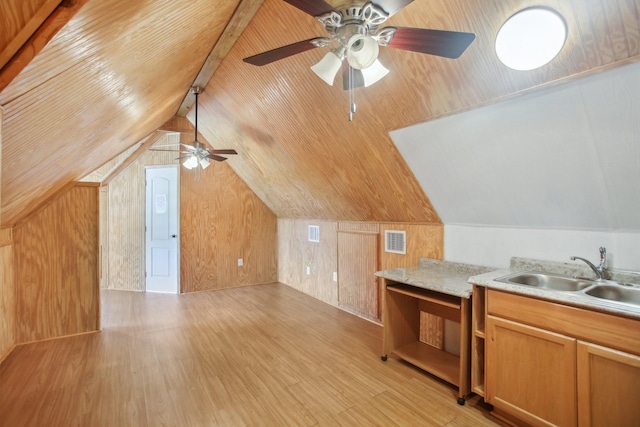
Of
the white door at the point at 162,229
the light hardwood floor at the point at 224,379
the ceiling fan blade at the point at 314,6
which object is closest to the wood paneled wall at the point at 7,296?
the light hardwood floor at the point at 224,379

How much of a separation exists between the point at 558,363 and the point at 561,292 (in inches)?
15.3

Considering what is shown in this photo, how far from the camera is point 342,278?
4.16 metres

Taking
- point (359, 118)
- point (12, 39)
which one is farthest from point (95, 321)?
point (359, 118)

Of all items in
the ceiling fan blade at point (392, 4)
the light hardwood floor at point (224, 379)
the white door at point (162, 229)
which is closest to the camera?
the ceiling fan blade at point (392, 4)

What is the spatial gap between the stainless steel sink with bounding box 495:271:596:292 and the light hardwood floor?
3.01 feet

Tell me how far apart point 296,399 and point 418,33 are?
2.36m

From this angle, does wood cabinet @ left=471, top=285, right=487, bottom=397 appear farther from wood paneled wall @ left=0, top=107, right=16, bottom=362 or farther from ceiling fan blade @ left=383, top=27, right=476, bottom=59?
wood paneled wall @ left=0, top=107, right=16, bottom=362

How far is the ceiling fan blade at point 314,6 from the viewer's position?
44.9 inches

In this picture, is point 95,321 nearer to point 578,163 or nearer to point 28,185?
point 28,185

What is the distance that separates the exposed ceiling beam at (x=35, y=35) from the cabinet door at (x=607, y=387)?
264cm

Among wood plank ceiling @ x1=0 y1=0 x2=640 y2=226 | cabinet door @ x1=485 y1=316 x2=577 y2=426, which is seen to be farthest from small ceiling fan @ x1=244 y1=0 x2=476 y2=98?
cabinet door @ x1=485 y1=316 x2=577 y2=426

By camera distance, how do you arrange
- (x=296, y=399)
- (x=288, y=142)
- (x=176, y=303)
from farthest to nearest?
(x=176, y=303) < (x=288, y=142) < (x=296, y=399)

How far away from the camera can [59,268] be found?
3.28 meters

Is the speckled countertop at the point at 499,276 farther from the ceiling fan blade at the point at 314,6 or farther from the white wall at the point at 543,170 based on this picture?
the ceiling fan blade at the point at 314,6
